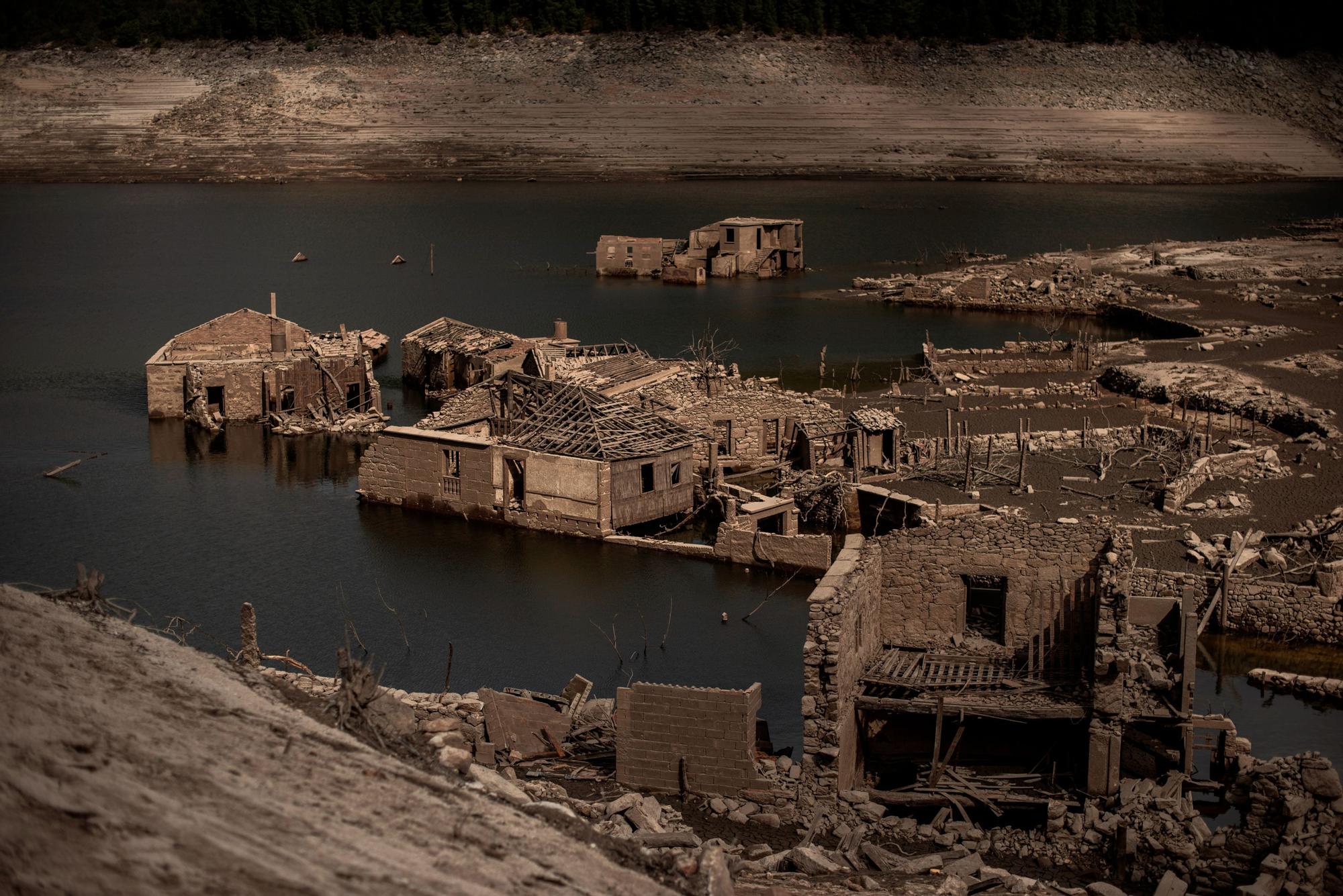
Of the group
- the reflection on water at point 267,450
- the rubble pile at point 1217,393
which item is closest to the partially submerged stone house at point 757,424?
the reflection on water at point 267,450

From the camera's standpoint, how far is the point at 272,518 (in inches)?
1560

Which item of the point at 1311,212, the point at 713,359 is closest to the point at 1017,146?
the point at 1311,212

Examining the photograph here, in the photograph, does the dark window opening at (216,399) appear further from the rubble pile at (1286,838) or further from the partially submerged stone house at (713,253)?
the rubble pile at (1286,838)

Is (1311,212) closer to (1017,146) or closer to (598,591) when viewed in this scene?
(1017,146)

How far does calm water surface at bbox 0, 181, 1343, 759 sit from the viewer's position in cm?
3089

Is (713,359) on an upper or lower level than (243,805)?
lower

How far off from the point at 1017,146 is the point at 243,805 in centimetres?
12440

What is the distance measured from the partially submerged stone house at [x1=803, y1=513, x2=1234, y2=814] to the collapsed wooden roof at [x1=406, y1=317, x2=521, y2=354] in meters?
27.7

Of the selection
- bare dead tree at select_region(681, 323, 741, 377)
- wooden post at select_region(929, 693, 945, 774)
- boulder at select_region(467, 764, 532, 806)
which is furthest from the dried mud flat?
boulder at select_region(467, 764, 532, 806)

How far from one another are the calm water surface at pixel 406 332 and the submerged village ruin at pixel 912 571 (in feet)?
4.71

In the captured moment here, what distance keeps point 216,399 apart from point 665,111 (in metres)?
88.3

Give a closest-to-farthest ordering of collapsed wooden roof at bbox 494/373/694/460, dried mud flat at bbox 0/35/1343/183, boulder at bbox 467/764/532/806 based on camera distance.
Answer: boulder at bbox 467/764/532/806
collapsed wooden roof at bbox 494/373/694/460
dried mud flat at bbox 0/35/1343/183

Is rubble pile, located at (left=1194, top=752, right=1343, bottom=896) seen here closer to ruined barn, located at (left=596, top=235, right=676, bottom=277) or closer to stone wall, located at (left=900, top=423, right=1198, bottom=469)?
stone wall, located at (left=900, top=423, right=1198, bottom=469)

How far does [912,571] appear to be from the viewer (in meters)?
22.4
